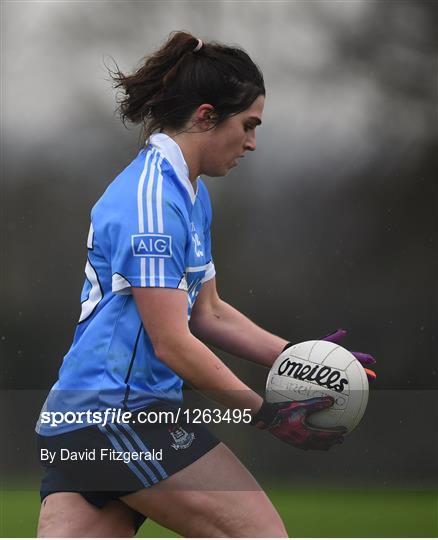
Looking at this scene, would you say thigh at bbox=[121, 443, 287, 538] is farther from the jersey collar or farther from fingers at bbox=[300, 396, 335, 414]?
the jersey collar

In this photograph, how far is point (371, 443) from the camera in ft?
32.1

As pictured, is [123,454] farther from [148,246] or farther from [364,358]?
[364,358]

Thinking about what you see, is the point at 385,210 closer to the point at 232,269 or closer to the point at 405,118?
the point at 405,118

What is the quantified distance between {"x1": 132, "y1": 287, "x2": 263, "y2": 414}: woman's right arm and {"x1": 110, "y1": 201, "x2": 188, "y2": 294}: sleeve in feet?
0.10

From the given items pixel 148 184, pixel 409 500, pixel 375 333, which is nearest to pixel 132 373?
pixel 148 184

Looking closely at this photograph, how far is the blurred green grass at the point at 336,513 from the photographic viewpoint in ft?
21.9

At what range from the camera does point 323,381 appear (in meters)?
2.97

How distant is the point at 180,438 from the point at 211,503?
7.1 inches

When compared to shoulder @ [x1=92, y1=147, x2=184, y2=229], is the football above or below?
below

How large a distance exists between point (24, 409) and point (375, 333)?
3645 mm

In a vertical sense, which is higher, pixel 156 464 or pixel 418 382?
pixel 156 464

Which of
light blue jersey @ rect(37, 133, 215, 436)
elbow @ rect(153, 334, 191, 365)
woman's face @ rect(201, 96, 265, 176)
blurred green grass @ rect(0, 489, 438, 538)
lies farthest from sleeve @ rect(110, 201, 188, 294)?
blurred green grass @ rect(0, 489, 438, 538)

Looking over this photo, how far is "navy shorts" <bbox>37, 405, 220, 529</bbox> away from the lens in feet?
8.52

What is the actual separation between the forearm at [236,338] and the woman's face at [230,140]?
55 cm
